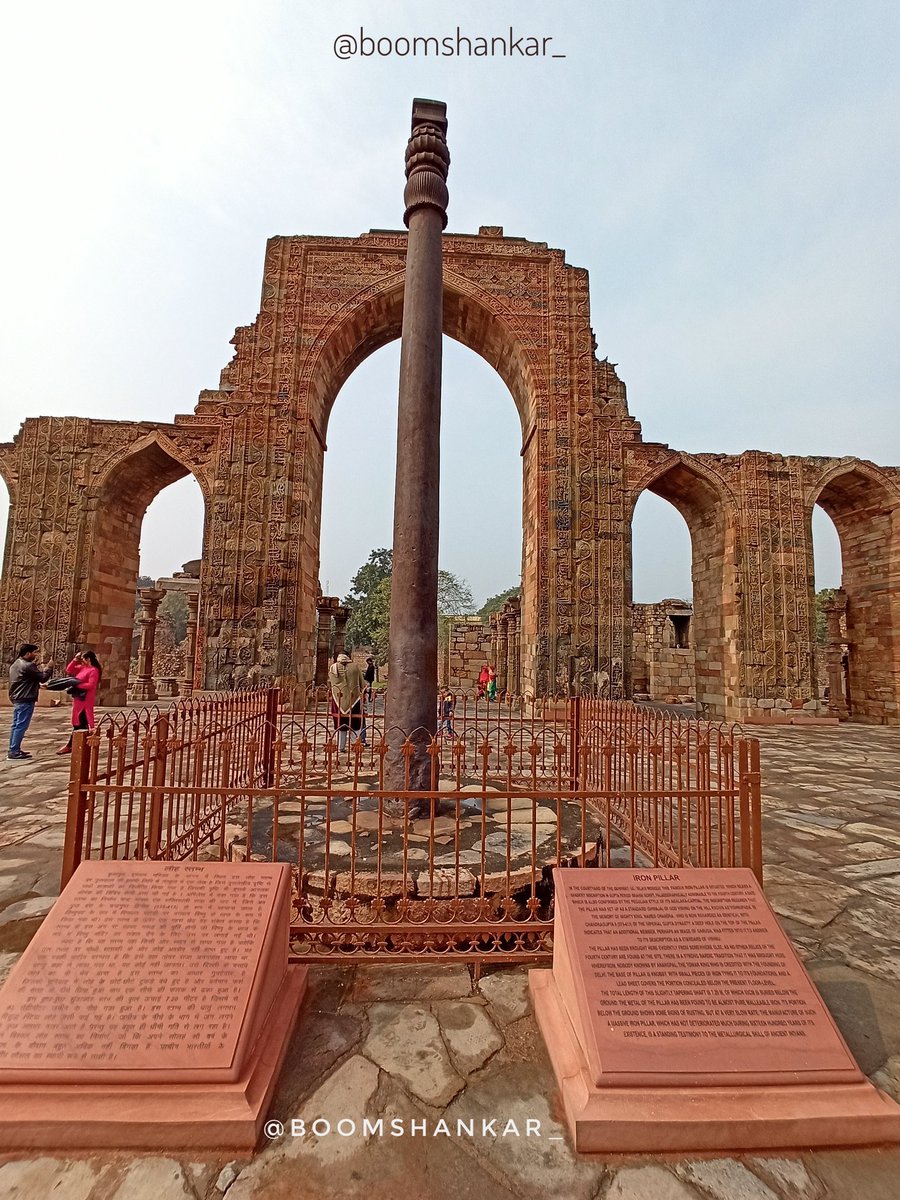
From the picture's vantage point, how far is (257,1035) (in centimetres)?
179

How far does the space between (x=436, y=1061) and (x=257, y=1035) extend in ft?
2.05

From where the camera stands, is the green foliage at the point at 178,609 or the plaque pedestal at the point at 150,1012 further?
the green foliage at the point at 178,609

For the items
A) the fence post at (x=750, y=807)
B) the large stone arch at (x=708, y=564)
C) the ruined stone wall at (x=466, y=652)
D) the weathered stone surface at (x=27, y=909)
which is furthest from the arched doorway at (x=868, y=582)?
the weathered stone surface at (x=27, y=909)

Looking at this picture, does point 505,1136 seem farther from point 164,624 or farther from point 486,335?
point 164,624

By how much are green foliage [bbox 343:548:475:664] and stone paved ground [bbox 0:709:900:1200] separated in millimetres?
25348

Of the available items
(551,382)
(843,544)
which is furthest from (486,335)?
(843,544)

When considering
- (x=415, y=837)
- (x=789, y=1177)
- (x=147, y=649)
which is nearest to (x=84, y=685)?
(x=415, y=837)

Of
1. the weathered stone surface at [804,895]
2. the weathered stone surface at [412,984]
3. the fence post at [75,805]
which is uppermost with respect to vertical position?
the fence post at [75,805]

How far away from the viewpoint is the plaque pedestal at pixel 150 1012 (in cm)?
153

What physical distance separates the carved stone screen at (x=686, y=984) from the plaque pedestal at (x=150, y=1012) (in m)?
1.07

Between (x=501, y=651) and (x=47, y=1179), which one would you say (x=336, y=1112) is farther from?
(x=501, y=651)

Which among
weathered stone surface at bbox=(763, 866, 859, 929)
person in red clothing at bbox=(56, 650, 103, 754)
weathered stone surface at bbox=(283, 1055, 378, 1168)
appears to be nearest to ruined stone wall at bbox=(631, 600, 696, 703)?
weathered stone surface at bbox=(763, 866, 859, 929)

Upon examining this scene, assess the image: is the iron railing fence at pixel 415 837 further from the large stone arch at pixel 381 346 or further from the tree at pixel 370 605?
the tree at pixel 370 605

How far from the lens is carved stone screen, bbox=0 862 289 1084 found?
5.30 ft
